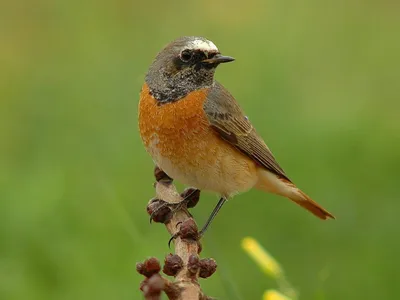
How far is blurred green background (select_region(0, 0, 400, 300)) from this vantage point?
6145 millimetres

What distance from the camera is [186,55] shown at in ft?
16.1

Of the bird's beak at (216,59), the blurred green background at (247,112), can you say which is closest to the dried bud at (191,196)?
the blurred green background at (247,112)

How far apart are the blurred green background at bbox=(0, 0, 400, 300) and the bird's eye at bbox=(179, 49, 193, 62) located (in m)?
0.86

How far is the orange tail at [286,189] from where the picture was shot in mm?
5516

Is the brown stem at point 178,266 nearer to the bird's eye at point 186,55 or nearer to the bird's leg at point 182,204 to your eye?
the bird's leg at point 182,204

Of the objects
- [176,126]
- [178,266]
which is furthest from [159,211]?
[176,126]

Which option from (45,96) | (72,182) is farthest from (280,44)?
(72,182)

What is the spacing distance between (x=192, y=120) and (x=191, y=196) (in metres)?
0.42

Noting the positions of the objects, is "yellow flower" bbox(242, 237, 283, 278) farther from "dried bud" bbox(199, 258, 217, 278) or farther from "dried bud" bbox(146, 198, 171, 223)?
"dried bud" bbox(199, 258, 217, 278)

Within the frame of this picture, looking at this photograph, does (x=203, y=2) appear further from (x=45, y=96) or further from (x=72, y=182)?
(x=72, y=182)

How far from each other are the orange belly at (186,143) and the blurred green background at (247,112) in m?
0.36

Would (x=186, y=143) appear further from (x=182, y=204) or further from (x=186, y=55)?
(x=182, y=204)

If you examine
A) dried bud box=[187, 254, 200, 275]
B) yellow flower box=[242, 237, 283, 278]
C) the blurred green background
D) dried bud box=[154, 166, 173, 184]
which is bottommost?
the blurred green background

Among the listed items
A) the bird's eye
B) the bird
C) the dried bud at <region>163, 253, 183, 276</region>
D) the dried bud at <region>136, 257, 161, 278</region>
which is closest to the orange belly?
the bird
